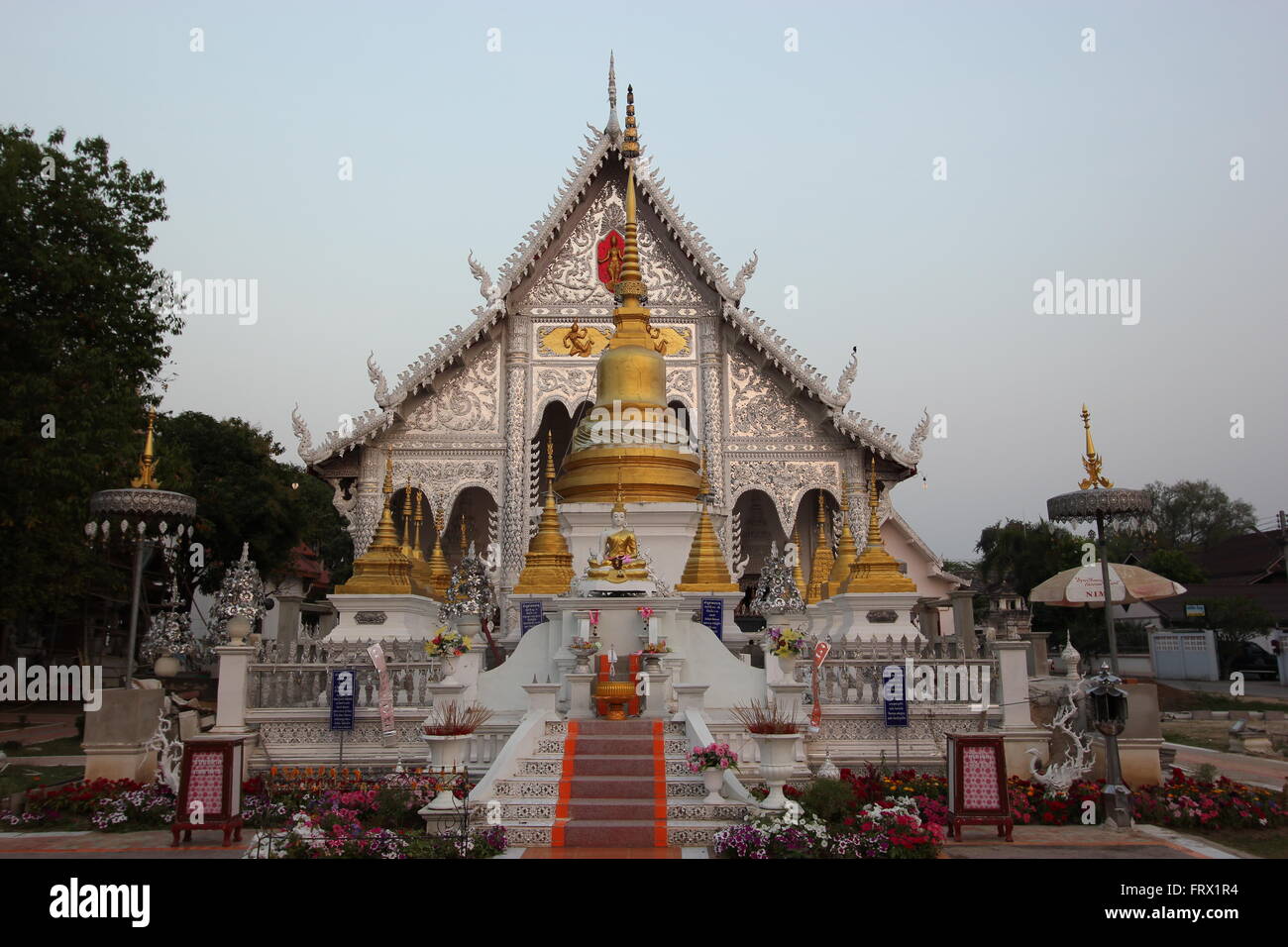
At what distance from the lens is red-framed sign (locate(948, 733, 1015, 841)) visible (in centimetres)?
649

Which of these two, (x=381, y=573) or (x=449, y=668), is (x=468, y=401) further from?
(x=449, y=668)

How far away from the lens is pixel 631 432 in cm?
1231

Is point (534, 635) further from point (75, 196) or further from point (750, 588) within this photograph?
point (750, 588)

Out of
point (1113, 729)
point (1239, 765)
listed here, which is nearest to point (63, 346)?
point (1113, 729)

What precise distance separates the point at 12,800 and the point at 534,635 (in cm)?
435

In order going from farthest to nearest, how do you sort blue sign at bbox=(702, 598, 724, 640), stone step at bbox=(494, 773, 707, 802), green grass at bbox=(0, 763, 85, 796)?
blue sign at bbox=(702, 598, 724, 640)
green grass at bbox=(0, 763, 85, 796)
stone step at bbox=(494, 773, 707, 802)

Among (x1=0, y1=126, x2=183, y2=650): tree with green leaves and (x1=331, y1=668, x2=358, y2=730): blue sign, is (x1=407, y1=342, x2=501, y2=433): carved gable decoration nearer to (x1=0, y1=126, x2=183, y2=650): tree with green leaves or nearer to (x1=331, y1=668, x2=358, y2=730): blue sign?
(x1=0, y1=126, x2=183, y2=650): tree with green leaves

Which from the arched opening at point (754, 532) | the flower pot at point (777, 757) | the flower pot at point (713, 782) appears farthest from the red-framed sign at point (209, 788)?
the arched opening at point (754, 532)

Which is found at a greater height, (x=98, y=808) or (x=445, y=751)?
(x=445, y=751)

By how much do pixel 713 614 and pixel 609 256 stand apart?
34.2ft

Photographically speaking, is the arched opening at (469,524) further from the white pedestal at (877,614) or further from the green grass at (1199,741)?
the green grass at (1199,741)

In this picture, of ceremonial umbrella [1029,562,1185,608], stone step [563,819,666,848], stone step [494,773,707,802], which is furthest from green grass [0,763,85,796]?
ceremonial umbrella [1029,562,1185,608]

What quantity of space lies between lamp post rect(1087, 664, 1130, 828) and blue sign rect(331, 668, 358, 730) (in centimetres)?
605
